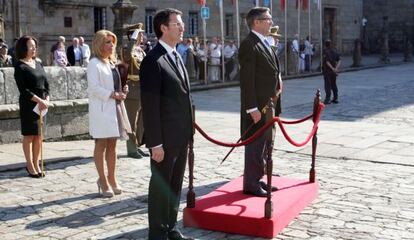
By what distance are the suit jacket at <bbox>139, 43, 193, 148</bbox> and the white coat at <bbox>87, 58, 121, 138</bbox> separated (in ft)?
5.71

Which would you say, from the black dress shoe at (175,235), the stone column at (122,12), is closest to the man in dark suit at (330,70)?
the stone column at (122,12)

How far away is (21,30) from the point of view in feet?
67.2

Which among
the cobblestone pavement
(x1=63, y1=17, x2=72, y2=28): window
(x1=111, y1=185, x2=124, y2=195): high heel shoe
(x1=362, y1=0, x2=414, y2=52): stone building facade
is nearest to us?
the cobblestone pavement

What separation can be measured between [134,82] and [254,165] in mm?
Result: 2829

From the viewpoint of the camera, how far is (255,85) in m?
5.79

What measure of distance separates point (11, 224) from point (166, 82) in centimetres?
216

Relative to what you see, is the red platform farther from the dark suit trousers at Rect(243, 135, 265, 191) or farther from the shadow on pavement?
the shadow on pavement

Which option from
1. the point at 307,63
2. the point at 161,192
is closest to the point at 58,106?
the point at 161,192

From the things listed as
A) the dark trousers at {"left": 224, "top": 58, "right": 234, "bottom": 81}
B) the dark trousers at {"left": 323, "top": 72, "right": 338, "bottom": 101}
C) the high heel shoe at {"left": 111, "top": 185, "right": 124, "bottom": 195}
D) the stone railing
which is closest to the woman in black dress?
the high heel shoe at {"left": 111, "top": 185, "right": 124, "bottom": 195}

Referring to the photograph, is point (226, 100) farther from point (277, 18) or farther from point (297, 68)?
point (277, 18)

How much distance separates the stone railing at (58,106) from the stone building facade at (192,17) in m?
2.05

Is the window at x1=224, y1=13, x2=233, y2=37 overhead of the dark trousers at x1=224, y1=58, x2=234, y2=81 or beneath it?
overhead

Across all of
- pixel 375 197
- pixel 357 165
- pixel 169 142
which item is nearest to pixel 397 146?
pixel 357 165

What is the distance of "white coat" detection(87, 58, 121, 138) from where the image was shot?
6055 mm
